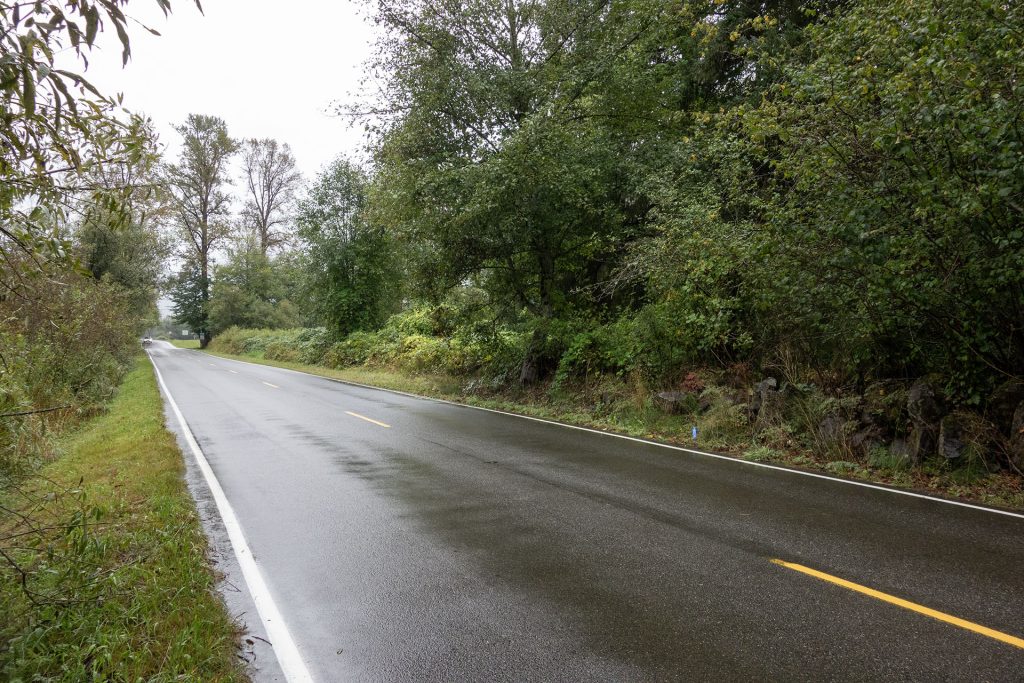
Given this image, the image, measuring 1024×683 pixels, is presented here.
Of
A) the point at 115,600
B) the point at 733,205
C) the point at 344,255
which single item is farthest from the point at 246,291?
the point at 115,600

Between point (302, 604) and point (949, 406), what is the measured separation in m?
9.10

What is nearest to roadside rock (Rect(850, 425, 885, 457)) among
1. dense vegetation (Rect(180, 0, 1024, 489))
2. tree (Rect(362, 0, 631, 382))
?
dense vegetation (Rect(180, 0, 1024, 489))

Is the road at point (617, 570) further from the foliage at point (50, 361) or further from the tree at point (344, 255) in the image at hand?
the tree at point (344, 255)

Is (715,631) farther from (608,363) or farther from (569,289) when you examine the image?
(569,289)

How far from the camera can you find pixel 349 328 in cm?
3306

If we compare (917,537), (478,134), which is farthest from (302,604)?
(478,134)

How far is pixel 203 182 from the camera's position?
5009 centimetres

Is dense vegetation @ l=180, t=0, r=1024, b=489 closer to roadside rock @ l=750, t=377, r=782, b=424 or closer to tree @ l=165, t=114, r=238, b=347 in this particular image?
roadside rock @ l=750, t=377, r=782, b=424

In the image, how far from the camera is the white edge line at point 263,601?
11.4ft

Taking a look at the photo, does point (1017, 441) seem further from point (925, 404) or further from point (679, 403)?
point (679, 403)

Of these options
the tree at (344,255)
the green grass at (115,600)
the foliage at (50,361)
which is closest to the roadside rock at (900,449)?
the green grass at (115,600)

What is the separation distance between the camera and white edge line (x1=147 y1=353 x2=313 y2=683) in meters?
3.48

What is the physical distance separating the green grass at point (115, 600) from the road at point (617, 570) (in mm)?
517

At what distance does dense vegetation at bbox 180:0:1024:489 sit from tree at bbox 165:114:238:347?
117ft
